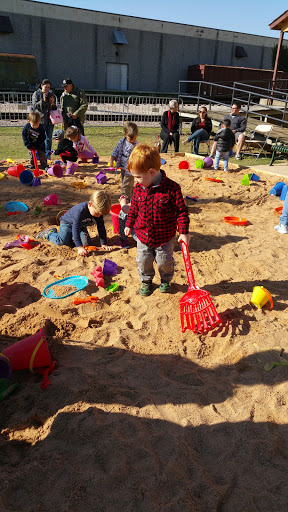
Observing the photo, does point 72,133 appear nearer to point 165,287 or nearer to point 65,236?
point 65,236

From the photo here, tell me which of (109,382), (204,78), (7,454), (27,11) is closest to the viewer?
(7,454)

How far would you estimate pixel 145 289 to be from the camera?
3.70m

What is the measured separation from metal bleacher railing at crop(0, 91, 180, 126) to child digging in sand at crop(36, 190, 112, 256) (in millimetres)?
11316

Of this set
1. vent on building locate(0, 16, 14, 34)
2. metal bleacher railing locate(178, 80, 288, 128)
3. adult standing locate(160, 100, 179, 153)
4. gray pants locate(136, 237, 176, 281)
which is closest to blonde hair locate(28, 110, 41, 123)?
adult standing locate(160, 100, 179, 153)

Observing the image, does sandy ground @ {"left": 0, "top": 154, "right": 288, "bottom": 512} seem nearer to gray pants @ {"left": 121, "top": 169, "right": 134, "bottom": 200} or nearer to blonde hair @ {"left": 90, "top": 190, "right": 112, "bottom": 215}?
blonde hair @ {"left": 90, "top": 190, "right": 112, "bottom": 215}

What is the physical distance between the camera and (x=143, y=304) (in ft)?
11.6

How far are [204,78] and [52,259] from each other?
22430 millimetres

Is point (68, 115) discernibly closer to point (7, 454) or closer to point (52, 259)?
point (52, 259)

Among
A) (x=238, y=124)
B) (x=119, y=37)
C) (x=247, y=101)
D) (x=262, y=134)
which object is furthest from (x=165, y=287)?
(x=119, y=37)

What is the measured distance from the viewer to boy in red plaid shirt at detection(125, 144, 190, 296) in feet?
10.0

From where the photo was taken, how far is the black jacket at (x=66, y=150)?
8.16m

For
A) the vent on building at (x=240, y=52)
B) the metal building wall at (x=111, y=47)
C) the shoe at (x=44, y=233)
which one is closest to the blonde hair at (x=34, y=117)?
the shoe at (x=44, y=233)

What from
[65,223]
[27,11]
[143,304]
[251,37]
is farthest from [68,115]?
[251,37]

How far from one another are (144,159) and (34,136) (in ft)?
18.4
